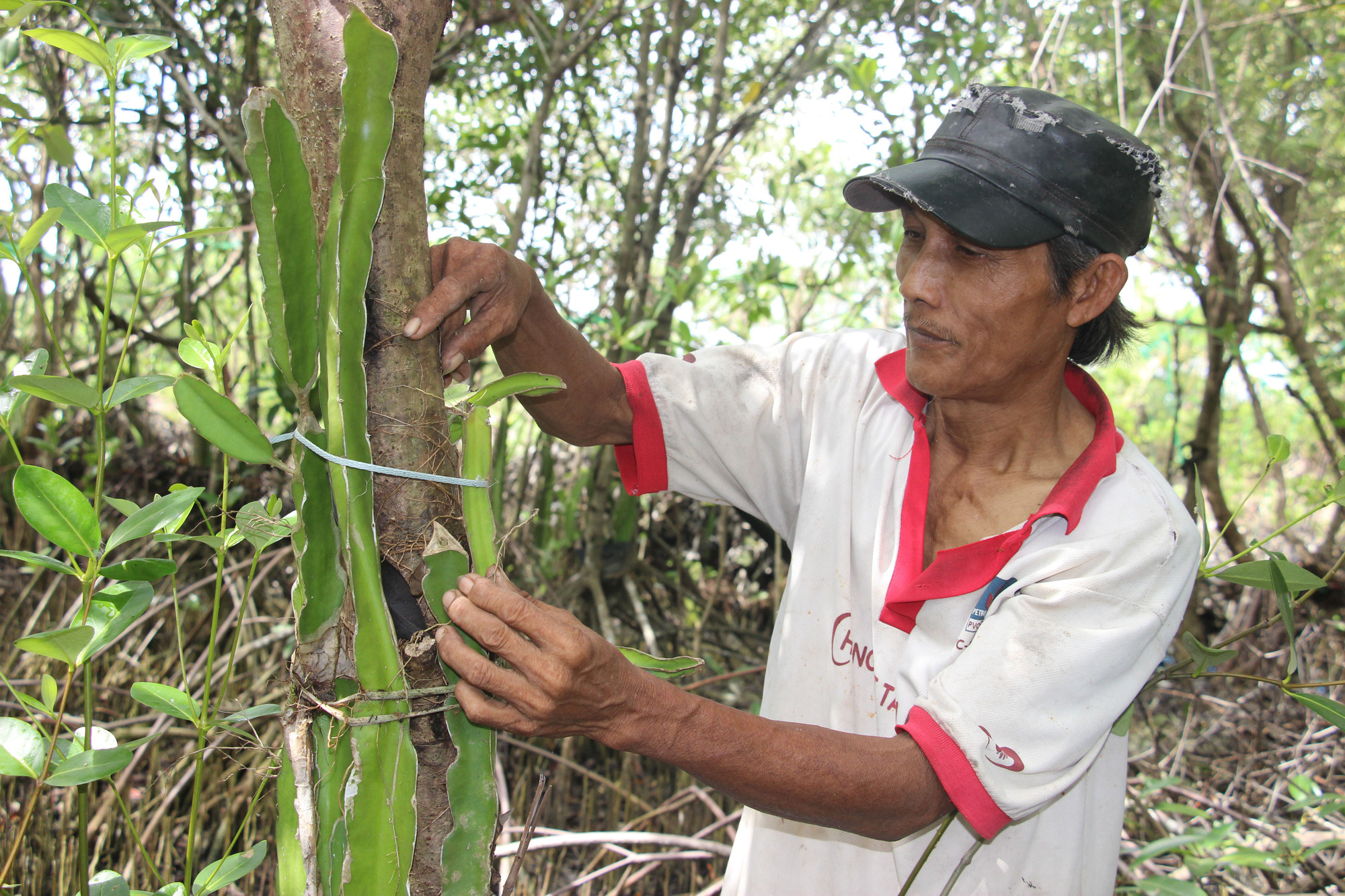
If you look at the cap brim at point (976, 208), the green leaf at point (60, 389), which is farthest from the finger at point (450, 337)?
the cap brim at point (976, 208)

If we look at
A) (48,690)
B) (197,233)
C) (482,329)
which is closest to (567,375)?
(482,329)

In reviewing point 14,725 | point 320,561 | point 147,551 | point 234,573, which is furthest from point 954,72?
point 147,551

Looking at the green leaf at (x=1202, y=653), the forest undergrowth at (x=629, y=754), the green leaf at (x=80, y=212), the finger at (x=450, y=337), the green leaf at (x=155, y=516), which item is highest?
the green leaf at (x=80, y=212)

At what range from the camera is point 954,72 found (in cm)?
216

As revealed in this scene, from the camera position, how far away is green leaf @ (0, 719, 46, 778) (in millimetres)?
767

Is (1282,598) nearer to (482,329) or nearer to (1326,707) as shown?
(1326,707)

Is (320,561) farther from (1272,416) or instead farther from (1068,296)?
(1272,416)

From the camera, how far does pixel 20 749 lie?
2.57 feet

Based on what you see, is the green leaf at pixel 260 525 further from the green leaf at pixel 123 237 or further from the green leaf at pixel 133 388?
the green leaf at pixel 123 237

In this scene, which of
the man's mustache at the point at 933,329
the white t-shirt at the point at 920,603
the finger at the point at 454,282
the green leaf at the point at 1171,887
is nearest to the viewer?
the finger at the point at 454,282

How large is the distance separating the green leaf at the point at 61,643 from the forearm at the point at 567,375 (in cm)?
65

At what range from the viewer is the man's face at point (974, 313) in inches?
48.0

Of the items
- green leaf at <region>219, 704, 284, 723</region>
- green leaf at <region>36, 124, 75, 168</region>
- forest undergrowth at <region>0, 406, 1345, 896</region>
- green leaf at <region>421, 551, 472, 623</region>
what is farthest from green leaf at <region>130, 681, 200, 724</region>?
forest undergrowth at <region>0, 406, 1345, 896</region>

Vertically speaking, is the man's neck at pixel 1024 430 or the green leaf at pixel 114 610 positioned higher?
the man's neck at pixel 1024 430
